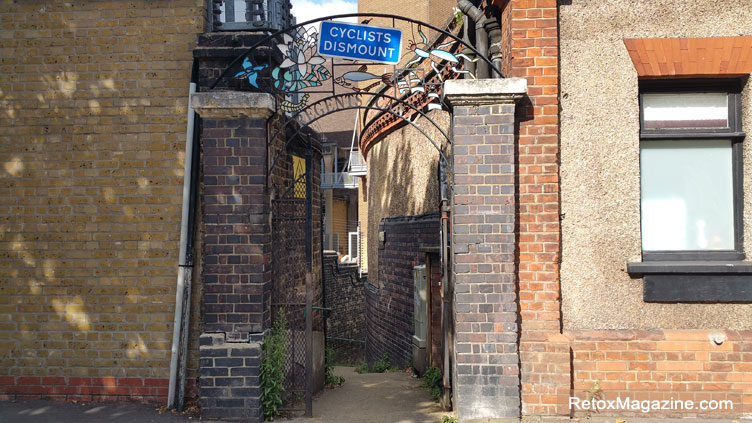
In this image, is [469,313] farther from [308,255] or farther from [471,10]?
[471,10]

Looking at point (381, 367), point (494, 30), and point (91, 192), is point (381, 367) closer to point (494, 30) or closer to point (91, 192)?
point (91, 192)

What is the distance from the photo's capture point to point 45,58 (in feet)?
20.2

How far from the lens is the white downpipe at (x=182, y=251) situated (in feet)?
19.1

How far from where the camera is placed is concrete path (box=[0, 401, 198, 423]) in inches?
216

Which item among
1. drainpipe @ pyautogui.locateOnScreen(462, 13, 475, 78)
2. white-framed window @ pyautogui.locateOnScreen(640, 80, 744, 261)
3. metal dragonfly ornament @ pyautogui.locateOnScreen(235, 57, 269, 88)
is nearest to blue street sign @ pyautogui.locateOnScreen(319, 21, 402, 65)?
metal dragonfly ornament @ pyautogui.locateOnScreen(235, 57, 269, 88)

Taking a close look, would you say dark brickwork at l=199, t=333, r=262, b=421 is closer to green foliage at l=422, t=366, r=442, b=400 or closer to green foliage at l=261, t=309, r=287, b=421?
green foliage at l=261, t=309, r=287, b=421

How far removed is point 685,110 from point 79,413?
6719mm

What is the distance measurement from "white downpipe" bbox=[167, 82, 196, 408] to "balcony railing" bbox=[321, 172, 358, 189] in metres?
21.6

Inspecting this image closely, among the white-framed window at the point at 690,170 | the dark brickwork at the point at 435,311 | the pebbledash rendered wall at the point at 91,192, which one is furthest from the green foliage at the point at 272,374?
the white-framed window at the point at 690,170

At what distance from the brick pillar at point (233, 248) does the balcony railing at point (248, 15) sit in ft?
3.54

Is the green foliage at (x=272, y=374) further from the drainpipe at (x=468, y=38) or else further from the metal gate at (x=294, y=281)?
the drainpipe at (x=468, y=38)

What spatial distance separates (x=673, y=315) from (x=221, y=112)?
4.75 metres

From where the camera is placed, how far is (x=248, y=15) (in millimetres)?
6250

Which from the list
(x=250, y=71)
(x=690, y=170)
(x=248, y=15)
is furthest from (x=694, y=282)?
(x=248, y=15)
